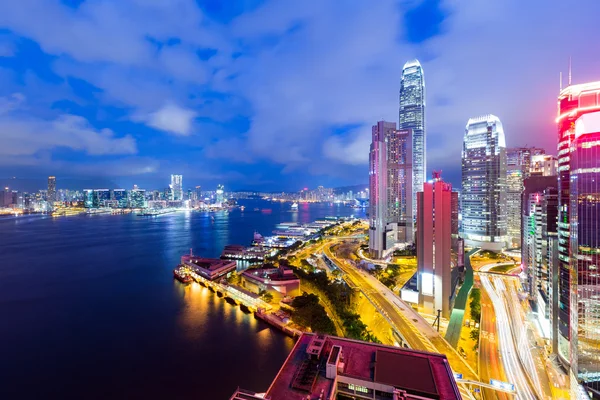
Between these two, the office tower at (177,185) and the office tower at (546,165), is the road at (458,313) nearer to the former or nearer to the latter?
the office tower at (546,165)

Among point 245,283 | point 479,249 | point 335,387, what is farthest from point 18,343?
point 479,249

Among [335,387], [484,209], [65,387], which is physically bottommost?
[65,387]

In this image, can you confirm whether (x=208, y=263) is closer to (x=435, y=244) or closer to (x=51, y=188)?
(x=435, y=244)

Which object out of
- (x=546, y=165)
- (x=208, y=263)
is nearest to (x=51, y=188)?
(x=208, y=263)

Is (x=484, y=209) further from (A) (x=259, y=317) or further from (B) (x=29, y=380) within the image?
(B) (x=29, y=380)

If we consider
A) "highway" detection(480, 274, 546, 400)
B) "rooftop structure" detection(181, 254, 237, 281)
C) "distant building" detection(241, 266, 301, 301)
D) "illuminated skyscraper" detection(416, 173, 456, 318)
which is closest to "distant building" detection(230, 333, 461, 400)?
"highway" detection(480, 274, 546, 400)

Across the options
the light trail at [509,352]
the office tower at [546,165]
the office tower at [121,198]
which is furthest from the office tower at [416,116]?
the office tower at [121,198]

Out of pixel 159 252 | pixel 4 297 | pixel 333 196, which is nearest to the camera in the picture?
pixel 4 297
